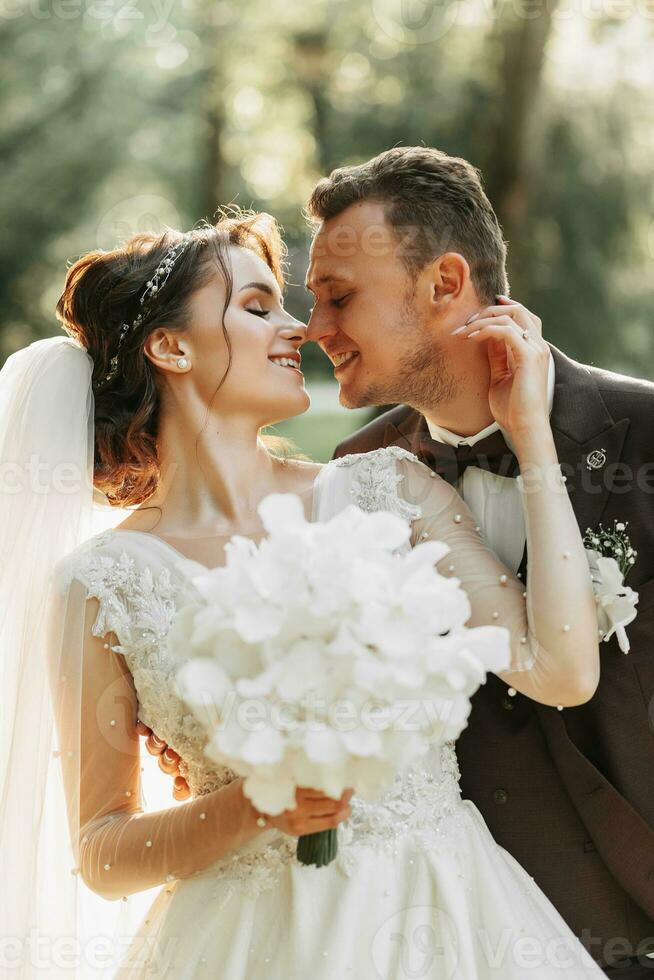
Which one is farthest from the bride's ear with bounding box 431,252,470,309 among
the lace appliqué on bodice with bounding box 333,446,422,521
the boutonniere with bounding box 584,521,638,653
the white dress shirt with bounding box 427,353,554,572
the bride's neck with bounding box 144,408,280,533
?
the boutonniere with bounding box 584,521,638,653

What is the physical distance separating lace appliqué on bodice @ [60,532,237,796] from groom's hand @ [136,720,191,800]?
2cm

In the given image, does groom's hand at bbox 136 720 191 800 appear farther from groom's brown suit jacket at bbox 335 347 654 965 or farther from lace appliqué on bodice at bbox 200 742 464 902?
groom's brown suit jacket at bbox 335 347 654 965

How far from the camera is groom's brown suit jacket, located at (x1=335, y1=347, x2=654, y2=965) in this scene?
212cm

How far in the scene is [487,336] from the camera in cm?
220

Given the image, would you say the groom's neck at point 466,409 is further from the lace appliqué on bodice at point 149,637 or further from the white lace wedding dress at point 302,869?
the lace appliqué on bodice at point 149,637

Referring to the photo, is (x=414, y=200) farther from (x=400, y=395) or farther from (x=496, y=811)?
(x=496, y=811)

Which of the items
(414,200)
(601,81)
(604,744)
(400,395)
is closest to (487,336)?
(400,395)

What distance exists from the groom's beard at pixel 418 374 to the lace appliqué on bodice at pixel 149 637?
0.75m

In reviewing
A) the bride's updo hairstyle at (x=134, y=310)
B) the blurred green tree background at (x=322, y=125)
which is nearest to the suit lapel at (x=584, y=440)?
the bride's updo hairstyle at (x=134, y=310)

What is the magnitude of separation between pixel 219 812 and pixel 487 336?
42.7 inches

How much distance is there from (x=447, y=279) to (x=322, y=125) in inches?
271

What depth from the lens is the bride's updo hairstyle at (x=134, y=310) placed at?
233cm

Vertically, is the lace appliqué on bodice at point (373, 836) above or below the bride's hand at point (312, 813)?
below

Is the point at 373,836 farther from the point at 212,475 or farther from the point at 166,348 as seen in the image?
the point at 166,348
